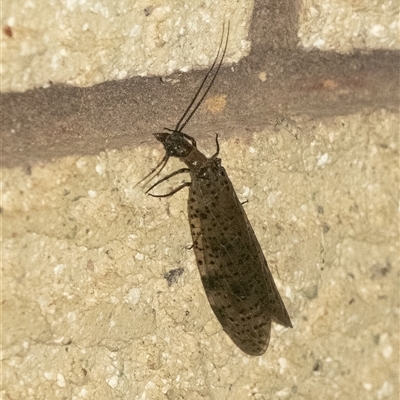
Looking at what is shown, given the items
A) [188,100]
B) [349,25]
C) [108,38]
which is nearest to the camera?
[108,38]

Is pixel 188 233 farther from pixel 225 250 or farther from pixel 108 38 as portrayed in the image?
pixel 108 38

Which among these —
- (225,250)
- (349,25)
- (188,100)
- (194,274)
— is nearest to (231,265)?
(225,250)

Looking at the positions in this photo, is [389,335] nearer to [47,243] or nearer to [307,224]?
[307,224]

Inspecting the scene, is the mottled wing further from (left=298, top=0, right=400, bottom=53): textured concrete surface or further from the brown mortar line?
(left=298, top=0, right=400, bottom=53): textured concrete surface

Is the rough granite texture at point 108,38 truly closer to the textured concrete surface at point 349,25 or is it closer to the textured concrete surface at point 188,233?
the textured concrete surface at point 188,233

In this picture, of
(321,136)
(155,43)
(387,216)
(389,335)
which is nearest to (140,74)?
(155,43)
